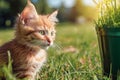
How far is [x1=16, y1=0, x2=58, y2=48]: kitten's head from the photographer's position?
13.9ft

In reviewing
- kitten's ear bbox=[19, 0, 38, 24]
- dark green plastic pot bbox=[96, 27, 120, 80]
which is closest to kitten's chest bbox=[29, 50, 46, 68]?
kitten's ear bbox=[19, 0, 38, 24]

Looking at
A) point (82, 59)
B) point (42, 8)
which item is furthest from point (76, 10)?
point (82, 59)

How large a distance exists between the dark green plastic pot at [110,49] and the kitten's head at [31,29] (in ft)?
1.74

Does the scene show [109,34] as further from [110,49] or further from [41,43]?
[41,43]

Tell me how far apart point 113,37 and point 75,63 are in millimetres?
1181

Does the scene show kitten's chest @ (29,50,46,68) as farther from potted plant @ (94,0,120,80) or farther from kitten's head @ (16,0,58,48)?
potted plant @ (94,0,120,80)

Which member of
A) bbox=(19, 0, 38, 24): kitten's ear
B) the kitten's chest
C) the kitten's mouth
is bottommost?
the kitten's chest

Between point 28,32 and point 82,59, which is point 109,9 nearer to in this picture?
point 28,32

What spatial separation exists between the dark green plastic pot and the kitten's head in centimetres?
53

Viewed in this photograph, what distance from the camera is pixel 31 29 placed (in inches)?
167

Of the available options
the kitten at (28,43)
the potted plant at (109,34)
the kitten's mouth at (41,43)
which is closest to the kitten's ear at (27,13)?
the kitten at (28,43)

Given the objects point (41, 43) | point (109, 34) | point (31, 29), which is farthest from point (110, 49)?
point (31, 29)

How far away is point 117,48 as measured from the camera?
4191mm

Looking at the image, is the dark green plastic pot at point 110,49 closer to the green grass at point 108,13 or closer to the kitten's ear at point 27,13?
the green grass at point 108,13
